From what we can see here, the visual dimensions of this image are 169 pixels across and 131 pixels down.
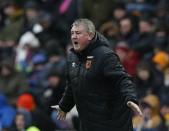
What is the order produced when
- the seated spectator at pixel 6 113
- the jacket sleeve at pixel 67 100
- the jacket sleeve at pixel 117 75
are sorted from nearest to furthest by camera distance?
the jacket sleeve at pixel 117 75 → the jacket sleeve at pixel 67 100 → the seated spectator at pixel 6 113

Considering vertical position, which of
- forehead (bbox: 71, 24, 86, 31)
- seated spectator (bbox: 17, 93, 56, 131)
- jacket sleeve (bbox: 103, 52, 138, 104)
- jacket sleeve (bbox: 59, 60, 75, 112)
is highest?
forehead (bbox: 71, 24, 86, 31)

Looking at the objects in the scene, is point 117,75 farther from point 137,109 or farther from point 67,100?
point 67,100

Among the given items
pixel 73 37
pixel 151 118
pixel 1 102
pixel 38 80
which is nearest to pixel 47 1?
pixel 38 80

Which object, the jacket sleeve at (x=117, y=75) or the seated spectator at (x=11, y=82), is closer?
the jacket sleeve at (x=117, y=75)

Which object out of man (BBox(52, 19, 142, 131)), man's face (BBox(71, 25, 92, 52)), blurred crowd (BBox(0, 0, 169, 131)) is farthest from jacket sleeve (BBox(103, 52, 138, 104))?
blurred crowd (BBox(0, 0, 169, 131))

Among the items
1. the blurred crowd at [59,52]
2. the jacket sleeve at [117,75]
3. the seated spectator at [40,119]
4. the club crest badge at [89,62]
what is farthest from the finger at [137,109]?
the seated spectator at [40,119]

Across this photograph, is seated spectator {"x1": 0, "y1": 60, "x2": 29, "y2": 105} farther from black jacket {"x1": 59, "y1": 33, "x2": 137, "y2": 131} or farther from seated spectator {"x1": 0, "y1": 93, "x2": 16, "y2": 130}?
black jacket {"x1": 59, "y1": 33, "x2": 137, "y2": 131}

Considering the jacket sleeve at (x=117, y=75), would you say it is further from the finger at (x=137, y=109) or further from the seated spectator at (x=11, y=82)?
the seated spectator at (x=11, y=82)

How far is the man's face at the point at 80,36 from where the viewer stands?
26.5 ft

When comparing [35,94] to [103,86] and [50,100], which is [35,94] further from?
[103,86]

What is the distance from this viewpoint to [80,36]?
8062 millimetres

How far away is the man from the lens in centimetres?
804

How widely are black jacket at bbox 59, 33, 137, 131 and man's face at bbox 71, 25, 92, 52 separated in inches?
3.8

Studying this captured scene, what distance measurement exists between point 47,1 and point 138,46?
11.5ft
